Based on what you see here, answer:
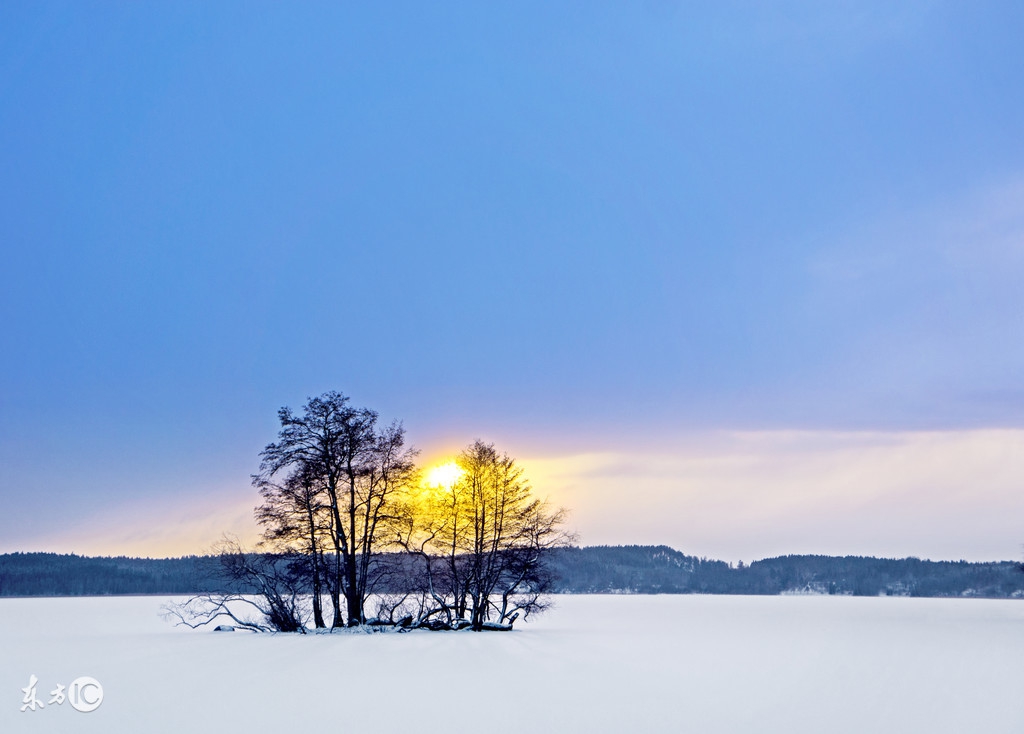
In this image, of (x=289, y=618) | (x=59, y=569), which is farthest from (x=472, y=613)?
(x=59, y=569)

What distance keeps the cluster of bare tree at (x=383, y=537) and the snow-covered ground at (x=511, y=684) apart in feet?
20.6

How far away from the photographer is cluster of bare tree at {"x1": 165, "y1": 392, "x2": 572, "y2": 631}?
178 ft

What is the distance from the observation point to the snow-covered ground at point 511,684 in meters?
21.0

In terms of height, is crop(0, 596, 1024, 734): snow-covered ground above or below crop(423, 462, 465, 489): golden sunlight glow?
below

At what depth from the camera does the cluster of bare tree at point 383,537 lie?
54.3 metres

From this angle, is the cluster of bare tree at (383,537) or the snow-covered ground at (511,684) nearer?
the snow-covered ground at (511,684)

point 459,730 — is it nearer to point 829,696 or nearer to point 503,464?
point 829,696

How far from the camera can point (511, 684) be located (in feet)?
90.4

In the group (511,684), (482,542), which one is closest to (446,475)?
(482,542)

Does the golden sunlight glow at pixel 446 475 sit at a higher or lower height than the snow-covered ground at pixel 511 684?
higher

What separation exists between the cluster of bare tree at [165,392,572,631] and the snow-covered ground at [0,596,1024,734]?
20.6 feet

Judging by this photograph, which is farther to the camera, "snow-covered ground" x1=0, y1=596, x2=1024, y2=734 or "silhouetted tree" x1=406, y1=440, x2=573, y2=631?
"silhouetted tree" x1=406, y1=440, x2=573, y2=631

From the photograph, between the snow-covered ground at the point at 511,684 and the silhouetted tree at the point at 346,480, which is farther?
the silhouetted tree at the point at 346,480

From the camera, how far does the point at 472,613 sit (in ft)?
182
